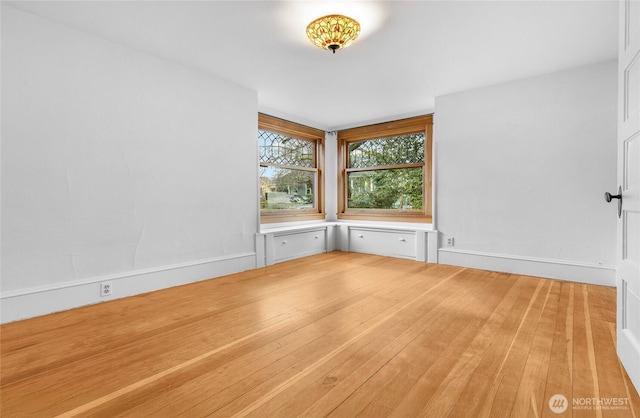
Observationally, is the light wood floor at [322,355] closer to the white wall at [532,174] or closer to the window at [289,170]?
the white wall at [532,174]

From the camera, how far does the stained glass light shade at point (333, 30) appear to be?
2336 mm

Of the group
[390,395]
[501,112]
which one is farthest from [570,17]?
[390,395]

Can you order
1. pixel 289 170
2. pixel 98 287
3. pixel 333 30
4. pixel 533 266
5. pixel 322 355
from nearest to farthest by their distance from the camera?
1. pixel 322 355
2. pixel 333 30
3. pixel 98 287
4. pixel 533 266
5. pixel 289 170

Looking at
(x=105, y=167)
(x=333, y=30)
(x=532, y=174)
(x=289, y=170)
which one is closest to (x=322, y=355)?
(x=333, y=30)

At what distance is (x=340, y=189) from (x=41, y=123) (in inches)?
175

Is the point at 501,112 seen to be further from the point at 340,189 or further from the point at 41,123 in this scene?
the point at 41,123

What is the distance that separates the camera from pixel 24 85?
2.35 m

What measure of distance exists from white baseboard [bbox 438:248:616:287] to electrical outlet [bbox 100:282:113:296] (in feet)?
12.8

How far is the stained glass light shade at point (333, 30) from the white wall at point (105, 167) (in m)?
1.66

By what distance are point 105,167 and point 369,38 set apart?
2644 mm

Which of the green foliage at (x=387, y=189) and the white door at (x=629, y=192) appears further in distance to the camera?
the green foliage at (x=387, y=189)

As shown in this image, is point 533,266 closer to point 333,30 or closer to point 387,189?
point 387,189

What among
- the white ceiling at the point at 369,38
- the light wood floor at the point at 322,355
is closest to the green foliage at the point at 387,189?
the white ceiling at the point at 369,38

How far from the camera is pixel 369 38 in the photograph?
271cm
